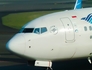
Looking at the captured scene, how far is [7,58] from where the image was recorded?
28.2m

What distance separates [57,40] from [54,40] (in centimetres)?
18

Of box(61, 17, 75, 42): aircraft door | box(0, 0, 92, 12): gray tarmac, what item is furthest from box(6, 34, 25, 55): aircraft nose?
box(0, 0, 92, 12): gray tarmac

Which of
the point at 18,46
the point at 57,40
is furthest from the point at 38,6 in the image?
the point at 18,46

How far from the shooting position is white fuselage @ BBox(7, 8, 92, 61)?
20109mm

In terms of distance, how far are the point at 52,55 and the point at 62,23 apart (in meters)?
1.92

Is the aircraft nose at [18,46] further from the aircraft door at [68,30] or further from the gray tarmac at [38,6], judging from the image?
the gray tarmac at [38,6]

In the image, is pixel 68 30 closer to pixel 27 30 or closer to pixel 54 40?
pixel 54 40

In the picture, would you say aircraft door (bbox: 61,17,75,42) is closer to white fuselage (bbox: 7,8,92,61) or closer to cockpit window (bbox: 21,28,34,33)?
white fuselage (bbox: 7,8,92,61)

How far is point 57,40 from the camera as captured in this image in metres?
20.6

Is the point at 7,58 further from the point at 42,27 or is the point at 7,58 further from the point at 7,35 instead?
the point at 7,35

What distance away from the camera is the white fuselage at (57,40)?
792 inches

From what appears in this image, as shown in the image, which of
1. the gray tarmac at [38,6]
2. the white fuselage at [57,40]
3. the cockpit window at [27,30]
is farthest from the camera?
the gray tarmac at [38,6]

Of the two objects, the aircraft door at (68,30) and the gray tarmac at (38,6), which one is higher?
the gray tarmac at (38,6)

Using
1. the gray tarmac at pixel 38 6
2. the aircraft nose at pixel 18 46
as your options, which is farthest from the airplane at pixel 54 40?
the gray tarmac at pixel 38 6
